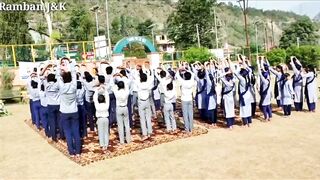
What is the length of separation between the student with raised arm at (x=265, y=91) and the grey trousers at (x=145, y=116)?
374 cm

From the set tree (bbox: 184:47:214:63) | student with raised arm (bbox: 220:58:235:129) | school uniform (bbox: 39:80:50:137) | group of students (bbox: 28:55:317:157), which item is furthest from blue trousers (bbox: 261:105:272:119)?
tree (bbox: 184:47:214:63)

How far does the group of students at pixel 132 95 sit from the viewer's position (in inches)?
366

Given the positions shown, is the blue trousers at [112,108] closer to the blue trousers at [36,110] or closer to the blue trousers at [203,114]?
the blue trousers at [36,110]

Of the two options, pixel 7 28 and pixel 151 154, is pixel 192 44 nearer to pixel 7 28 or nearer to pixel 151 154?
pixel 7 28

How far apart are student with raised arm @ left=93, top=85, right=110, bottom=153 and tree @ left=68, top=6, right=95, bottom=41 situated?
49.3 metres

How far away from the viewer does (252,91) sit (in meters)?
12.4

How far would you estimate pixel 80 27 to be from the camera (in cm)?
5981

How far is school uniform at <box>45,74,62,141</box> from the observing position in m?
10.4

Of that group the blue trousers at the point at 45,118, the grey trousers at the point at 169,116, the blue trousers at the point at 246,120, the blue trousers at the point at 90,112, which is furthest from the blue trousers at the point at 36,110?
the blue trousers at the point at 246,120

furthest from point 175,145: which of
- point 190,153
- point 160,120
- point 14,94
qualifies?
point 14,94

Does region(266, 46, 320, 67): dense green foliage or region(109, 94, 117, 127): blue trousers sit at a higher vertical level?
region(266, 46, 320, 67): dense green foliage

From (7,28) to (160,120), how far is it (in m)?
33.9

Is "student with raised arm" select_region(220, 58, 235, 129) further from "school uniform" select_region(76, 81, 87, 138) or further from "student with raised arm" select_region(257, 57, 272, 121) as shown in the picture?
"school uniform" select_region(76, 81, 87, 138)

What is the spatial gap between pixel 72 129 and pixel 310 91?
809 cm
